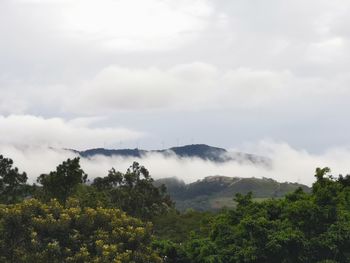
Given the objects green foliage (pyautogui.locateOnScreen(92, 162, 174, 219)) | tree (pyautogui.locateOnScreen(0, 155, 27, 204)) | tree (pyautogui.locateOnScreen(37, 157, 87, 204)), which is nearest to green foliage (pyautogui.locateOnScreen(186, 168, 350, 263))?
tree (pyautogui.locateOnScreen(37, 157, 87, 204))

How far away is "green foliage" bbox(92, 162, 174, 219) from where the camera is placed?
85.0 metres

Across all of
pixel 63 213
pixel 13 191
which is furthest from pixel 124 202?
pixel 63 213

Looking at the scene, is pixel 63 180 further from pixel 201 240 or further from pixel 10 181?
pixel 201 240

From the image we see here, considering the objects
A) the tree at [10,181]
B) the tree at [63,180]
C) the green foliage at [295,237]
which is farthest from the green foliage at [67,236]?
the tree at [10,181]

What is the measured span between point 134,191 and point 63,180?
28882 mm

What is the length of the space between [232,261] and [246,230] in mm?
2583

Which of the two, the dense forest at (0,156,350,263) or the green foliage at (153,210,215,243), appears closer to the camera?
the dense forest at (0,156,350,263)

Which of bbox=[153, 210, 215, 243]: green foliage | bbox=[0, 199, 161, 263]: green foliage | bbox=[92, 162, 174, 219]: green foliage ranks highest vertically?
bbox=[92, 162, 174, 219]: green foliage

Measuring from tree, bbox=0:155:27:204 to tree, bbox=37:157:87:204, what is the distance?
16.8ft

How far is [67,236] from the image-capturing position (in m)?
41.3

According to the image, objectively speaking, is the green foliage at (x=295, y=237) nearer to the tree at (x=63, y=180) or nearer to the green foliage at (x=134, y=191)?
the tree at (x=63, y=180)

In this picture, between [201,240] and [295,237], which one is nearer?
[295,237]

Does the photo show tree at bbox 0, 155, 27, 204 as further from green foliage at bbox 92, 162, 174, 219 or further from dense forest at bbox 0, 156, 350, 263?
dense forest at bbox 0, 156, 350, 263

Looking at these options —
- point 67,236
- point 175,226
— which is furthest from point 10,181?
point 175,226
